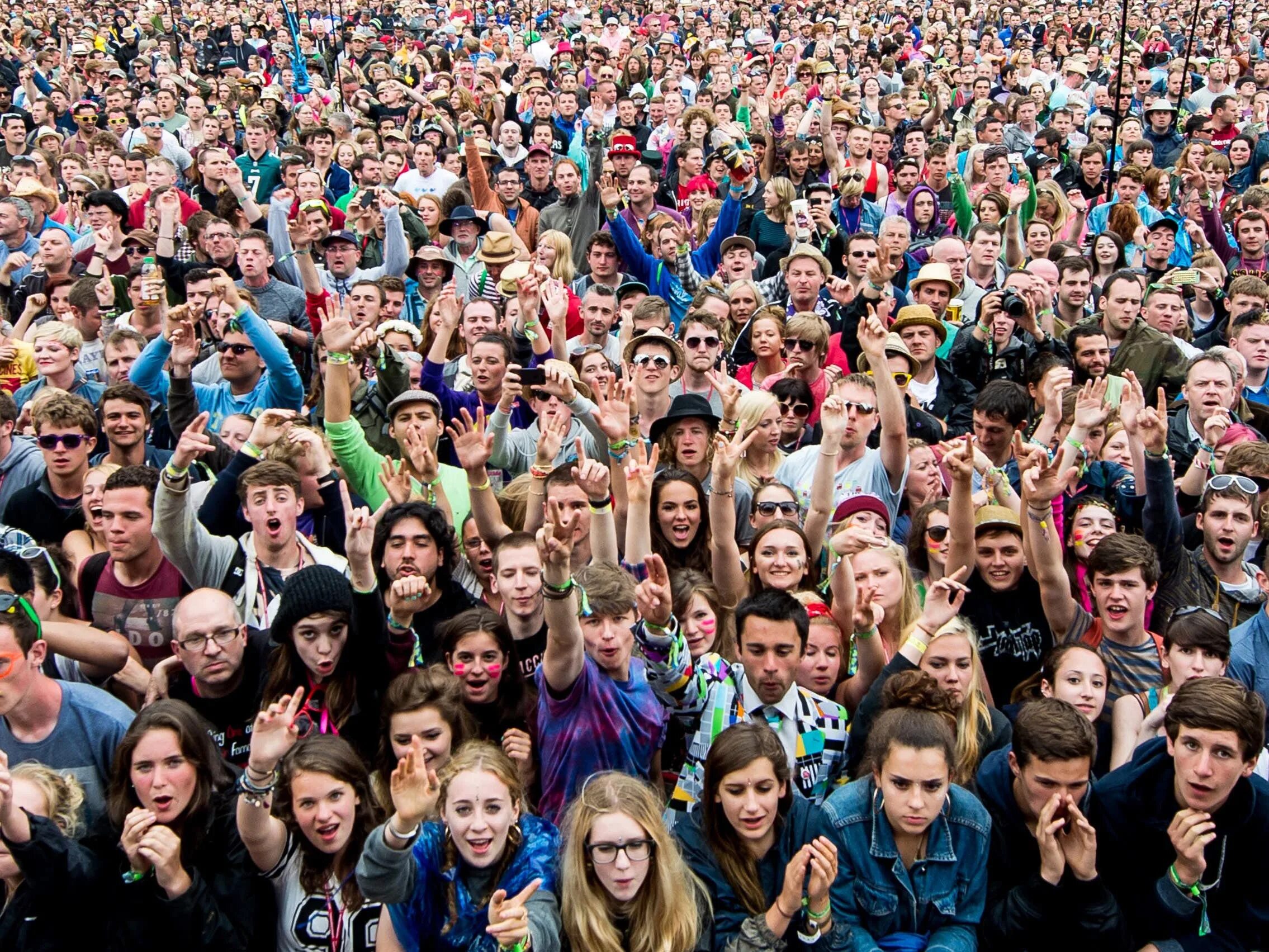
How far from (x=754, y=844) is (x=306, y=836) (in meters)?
1.29

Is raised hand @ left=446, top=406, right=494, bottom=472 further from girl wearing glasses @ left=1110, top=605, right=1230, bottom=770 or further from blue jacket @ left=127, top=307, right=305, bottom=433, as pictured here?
girl wearing glasses @ left=1110, top=605, right=1230, bottom=770

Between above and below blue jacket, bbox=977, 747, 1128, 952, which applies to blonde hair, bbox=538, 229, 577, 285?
above

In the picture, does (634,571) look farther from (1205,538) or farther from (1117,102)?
(1117,102)

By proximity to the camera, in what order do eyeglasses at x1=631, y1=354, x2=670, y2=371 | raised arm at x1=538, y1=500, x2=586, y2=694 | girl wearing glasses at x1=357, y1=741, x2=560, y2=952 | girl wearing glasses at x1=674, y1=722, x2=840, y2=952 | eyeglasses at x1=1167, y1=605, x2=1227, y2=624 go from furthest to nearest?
eyeglasses at x1=631, y1=354, x2=670, y2=371 < eyeglasses at x1=1167, y1=605, x2=1227, y2=624 < raised arm at x1=538, y1=500, x2=586, y2=694 < girl wearing glasses at x1=674, y1=722, x2=840, y2=952 < girl wearing glasses at x1=357, y1=741, x2=560, y2=952

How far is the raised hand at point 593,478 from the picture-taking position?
14.7 ft

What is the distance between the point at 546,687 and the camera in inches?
157

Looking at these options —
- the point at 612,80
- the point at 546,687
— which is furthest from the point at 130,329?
the point at 612,80

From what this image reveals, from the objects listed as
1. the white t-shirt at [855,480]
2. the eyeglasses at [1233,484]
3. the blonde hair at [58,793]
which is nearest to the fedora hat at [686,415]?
the white t-shirt at [855,480]

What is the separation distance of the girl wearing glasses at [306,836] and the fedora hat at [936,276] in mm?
5024

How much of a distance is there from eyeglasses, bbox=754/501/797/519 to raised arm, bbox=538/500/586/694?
1.47 meters

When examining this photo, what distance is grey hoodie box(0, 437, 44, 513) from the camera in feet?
18.5

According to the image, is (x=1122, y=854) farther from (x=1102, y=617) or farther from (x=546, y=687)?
(x=546, y=687)

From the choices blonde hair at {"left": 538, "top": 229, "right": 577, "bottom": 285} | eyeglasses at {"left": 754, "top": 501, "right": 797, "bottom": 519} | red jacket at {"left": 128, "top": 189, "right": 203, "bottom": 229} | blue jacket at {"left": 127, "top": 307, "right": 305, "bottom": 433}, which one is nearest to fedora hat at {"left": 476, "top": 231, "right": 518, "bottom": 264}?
Answer: blonde hair at {"left": 538, "top": 229, "right": 577, "bottom": 285}

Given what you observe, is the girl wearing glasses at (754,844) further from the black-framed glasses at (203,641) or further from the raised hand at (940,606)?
the black-framed glasses at (203,641)
